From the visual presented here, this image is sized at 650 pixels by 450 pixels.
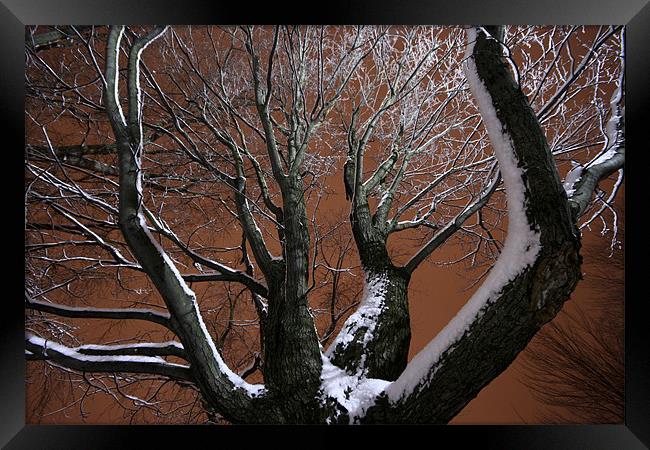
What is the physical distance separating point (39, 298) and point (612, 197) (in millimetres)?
2586

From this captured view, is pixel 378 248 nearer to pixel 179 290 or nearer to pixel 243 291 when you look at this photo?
pixel 243 291

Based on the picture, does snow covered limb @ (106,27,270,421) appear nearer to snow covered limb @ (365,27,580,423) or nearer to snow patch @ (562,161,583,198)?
snow covered limb @ (365,27,580,423)

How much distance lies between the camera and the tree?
70.0 inches

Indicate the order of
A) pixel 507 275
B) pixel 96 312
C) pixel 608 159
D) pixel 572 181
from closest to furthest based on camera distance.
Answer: pixel 507 275 < pixel 572 181 < pixel 608 159 < pixel 96 312

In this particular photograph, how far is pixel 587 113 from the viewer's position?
214cm

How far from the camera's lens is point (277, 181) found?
197 centimetres

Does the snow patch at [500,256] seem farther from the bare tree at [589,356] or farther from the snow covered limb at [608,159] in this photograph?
the bare tree at [589,356]

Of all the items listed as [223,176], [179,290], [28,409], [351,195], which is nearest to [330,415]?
[179,290]
